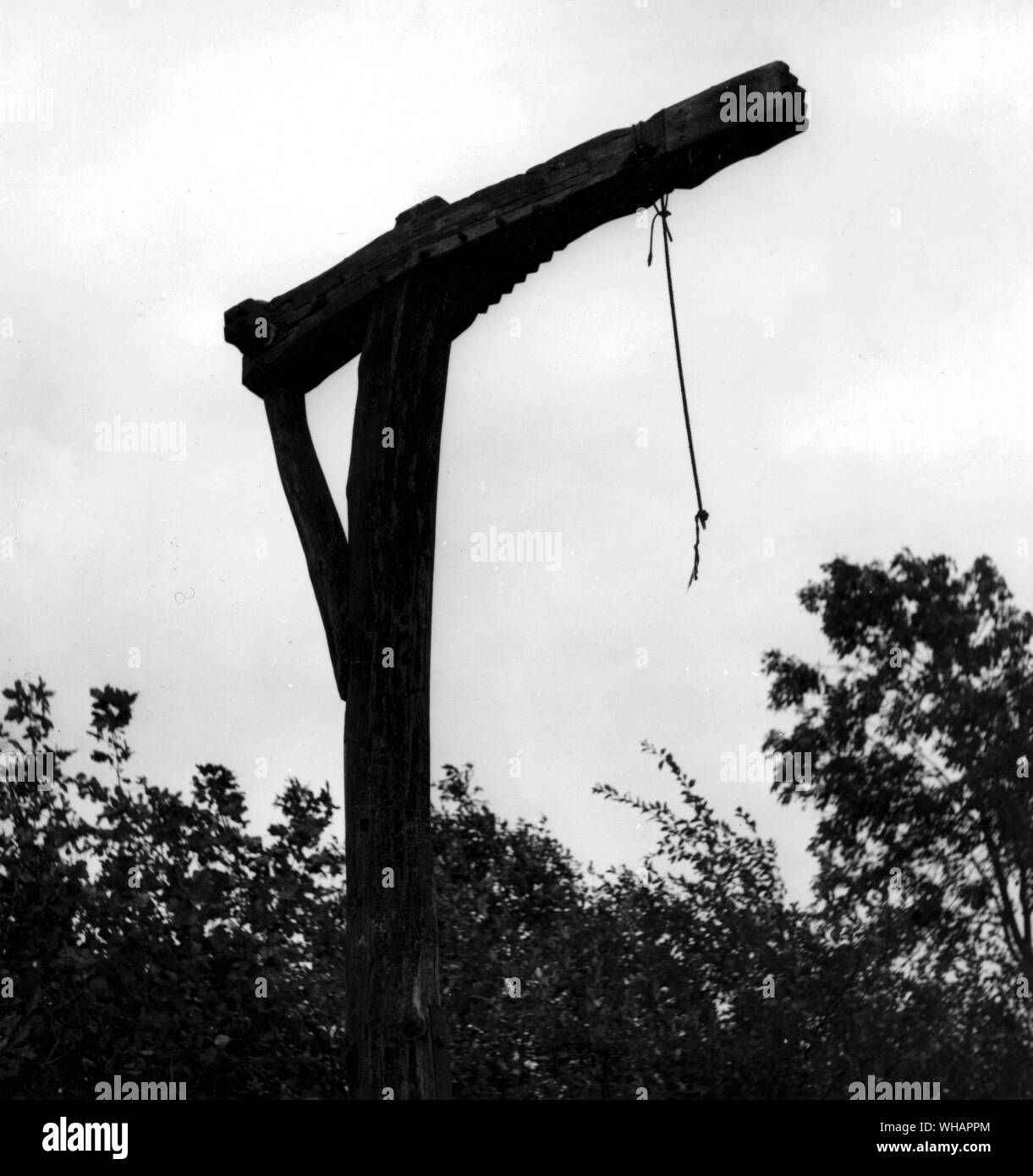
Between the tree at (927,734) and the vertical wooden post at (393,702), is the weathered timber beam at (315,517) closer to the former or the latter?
the vertical wooden post at (393,702)

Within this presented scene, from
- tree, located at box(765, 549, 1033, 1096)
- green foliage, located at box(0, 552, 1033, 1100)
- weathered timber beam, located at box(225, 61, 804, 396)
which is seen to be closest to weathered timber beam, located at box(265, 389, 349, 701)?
weathered timber beam, located at box(225, 61, 804, 396)

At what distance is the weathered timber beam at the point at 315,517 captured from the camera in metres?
4.38

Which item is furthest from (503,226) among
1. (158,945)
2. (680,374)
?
(158,945)

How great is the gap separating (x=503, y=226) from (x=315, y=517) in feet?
3.85

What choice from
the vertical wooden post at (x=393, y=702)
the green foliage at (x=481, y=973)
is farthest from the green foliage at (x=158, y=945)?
the vertical wooden post at (x=393, y=702)

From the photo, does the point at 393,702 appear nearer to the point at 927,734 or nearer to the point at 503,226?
the point at 503,226

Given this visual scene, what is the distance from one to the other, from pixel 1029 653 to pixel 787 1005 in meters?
7.49

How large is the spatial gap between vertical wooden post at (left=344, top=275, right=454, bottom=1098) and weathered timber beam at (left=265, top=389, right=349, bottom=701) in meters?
0.12

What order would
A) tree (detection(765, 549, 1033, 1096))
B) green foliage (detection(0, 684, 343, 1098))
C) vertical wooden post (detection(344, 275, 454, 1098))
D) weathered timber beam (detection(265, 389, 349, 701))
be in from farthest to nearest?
tree (detection(765, 549, 1033, 1096)), green foliage (detection(0, 684, 343, 1098)), weathered timber beam (detection(265, 389, 349, 701)), vertical wooden post (detection(344, 275, 454, 1098))

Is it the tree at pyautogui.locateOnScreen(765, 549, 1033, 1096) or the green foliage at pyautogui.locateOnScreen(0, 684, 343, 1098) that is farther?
the tree at pyautogui.locateOnScreen(765, 549, 1033, 1096)

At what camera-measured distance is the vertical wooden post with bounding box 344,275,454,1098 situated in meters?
3.80

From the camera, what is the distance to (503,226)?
4.35m

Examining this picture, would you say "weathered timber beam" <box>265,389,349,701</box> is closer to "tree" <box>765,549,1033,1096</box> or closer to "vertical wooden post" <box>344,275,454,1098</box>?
"vertical wooden post" <box>344,275,454,1098</box>
